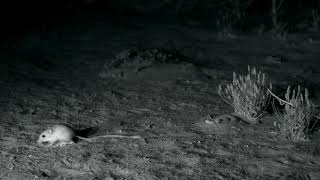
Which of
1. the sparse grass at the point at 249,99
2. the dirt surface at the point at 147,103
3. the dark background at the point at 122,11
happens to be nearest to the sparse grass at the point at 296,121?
the dirt surface at the point at 147,103

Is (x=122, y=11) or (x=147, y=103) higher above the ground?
(x=122, y=11)

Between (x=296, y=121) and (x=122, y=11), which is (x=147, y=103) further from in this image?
(x=122, y=11)

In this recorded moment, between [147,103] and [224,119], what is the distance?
1342 millimetres

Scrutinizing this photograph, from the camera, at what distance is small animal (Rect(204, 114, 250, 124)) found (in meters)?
5.01

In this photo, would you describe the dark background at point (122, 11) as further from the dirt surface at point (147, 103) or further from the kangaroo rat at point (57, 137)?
Result: the kangaroo rat at point (57, 137)

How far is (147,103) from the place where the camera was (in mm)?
5930

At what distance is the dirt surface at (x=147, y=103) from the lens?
3.92m

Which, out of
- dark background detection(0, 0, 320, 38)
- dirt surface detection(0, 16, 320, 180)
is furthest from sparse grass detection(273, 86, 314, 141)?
dark background detection(0, 0, 320, 38)

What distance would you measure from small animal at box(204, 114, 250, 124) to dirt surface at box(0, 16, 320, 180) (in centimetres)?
7

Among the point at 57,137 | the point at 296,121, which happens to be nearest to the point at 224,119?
the point at 296,121

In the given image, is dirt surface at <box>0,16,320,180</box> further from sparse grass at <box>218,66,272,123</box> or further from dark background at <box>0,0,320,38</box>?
dark background at <box>0,0,320,38</box>

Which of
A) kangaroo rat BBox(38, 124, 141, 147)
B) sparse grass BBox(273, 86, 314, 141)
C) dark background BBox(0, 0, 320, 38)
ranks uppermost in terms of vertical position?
dark background BBox(0, 0, 320, 38)

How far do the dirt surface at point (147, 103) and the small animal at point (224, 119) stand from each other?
2.8 inches

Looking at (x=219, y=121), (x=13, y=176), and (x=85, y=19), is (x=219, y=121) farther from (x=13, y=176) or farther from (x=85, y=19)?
(x=85, y=19)
